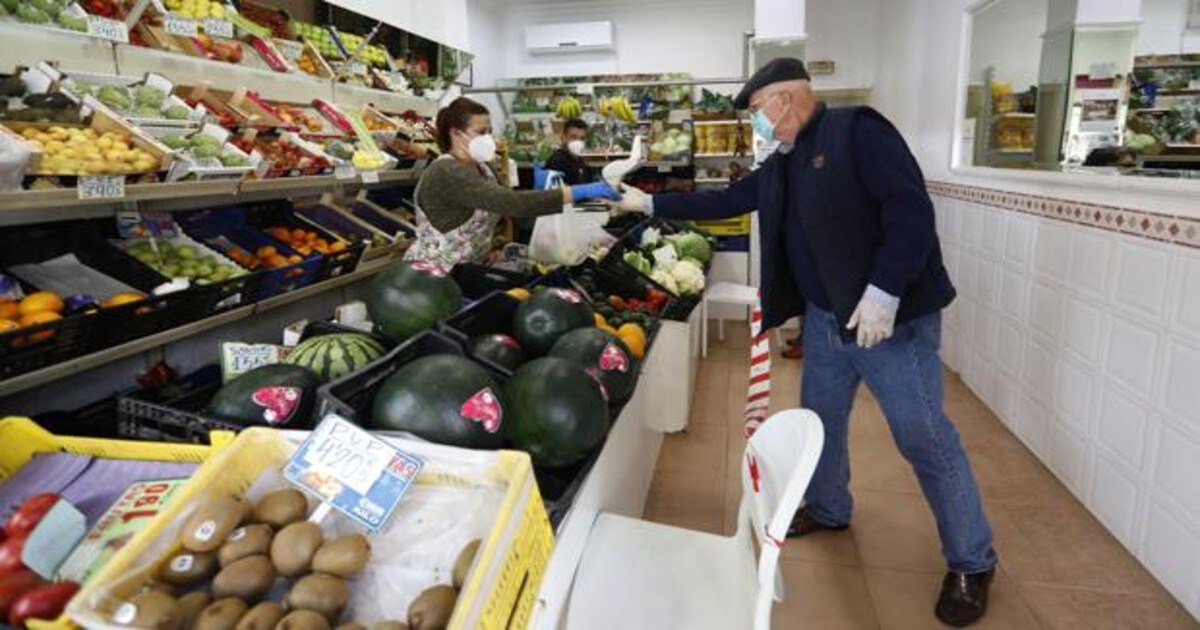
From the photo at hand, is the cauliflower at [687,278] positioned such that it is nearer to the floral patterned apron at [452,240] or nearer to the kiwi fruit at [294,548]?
the floral patterned apron at [452,240]

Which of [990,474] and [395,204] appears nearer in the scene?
[990,474]

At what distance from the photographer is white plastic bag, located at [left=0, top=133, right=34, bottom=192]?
5.62ft

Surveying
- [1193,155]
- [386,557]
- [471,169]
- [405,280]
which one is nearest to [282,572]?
[386,557]

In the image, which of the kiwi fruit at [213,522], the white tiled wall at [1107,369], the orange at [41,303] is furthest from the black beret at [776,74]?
the orange at [41,303]

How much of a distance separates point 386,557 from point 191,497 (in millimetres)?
294

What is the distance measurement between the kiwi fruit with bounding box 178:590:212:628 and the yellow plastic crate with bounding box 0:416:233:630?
36 cm

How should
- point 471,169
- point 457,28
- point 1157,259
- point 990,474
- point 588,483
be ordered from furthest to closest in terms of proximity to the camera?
point 457,28, point 990,474, point 471,169, point 1157,259, point 588,483

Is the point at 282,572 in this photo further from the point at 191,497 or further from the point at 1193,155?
the point at 1193,155

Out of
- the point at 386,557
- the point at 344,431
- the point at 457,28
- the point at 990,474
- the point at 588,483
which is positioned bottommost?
the point at 990,474

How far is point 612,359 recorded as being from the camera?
1836 mm

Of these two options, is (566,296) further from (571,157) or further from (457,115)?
(571,157)

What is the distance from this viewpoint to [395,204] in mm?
4746

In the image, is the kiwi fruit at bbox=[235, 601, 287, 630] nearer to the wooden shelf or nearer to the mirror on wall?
the wooden shelf

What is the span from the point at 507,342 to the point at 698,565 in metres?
0.74
